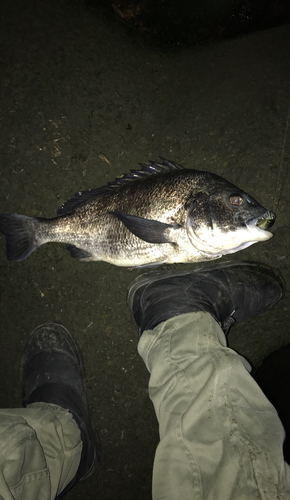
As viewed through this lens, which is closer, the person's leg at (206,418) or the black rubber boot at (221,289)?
the person's leg at (206,418)

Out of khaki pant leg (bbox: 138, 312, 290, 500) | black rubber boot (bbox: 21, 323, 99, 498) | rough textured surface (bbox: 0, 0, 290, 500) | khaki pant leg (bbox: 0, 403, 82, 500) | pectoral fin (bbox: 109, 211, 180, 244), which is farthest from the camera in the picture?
rough textured surface (bbox: 0, 0, 290, 500)

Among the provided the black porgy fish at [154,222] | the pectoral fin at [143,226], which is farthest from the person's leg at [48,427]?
the pectoral fin at [143,226]

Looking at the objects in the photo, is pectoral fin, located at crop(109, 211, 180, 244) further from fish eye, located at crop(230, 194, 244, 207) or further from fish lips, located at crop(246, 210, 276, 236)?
fish lips, located at crop(246, 210, 276, 236)

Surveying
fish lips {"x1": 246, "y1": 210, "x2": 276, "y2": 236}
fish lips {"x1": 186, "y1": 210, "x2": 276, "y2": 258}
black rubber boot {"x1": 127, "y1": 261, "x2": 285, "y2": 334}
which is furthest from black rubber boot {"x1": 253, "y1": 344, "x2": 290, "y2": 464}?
fish lips {"x1": 246, "y1": 210, "x2": 276, "y2": 236}

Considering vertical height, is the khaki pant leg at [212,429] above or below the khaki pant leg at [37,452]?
above

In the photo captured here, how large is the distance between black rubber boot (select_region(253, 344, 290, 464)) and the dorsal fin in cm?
247

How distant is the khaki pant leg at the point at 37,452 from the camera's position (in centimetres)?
159

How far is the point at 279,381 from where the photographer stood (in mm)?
2992

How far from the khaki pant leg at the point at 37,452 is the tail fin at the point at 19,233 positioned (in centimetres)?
149

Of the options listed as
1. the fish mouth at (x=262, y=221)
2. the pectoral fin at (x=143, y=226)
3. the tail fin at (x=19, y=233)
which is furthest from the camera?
the tail fin at (x=19, y=233)

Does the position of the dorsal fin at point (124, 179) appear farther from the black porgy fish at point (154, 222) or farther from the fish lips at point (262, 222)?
the fish lips at point (262, 222)

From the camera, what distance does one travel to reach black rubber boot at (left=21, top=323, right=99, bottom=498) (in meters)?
2.52

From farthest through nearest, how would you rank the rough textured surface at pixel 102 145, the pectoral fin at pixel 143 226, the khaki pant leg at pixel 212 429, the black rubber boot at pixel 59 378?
the rough textured surface at pixel 102 145, the black rubber boot at pixel 59 378, the pectoral fin at pixel 143 226, the khaki pant leg at pixel 212 429

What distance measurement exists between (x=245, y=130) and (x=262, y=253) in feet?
4.55
